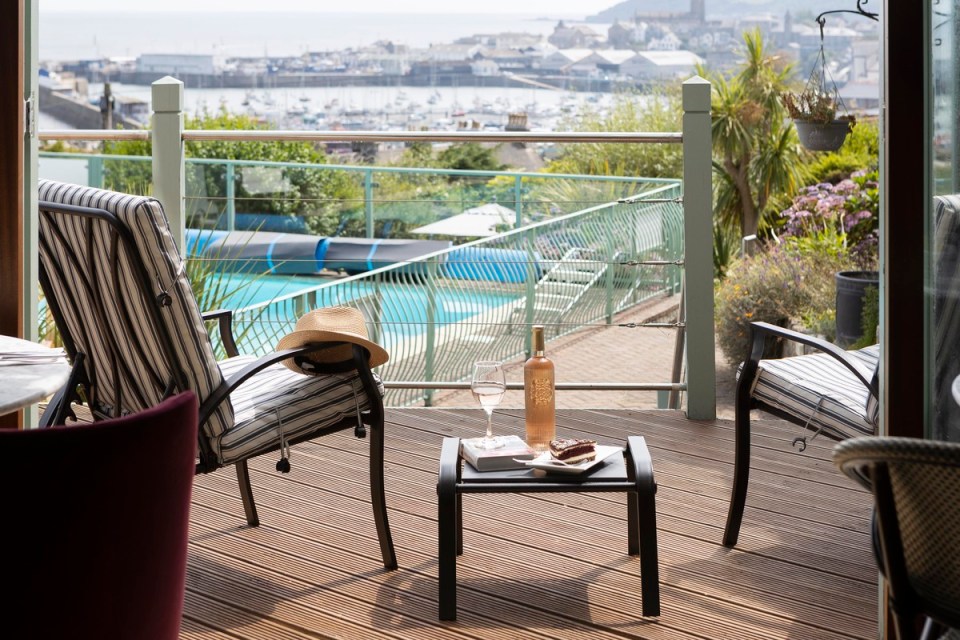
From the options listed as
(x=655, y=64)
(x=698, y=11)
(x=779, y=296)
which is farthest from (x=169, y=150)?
(x=698, y=11)

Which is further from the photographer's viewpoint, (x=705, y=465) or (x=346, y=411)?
(x=705, y=465)

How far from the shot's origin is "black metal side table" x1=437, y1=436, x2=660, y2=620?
2.30m

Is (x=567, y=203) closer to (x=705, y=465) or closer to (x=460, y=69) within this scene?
(x=705, y=465)

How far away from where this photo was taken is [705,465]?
11.4 ft

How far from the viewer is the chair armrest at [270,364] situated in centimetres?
238

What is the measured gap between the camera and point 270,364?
8.05 feet

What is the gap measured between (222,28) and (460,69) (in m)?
20.5

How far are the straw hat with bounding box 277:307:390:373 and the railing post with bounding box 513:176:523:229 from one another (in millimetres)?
1640

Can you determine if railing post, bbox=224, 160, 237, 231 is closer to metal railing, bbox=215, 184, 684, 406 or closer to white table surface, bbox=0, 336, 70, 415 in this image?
metal railing, bbox=215, 184, 684, 406

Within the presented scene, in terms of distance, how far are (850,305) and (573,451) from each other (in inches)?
136

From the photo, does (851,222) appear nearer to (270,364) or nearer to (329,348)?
(329,348)

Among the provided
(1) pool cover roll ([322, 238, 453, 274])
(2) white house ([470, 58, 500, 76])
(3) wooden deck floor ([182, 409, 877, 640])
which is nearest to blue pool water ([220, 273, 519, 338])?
(1) pool cover roll ([322, 238, 453, 274])

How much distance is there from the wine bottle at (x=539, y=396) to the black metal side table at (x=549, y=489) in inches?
5.7

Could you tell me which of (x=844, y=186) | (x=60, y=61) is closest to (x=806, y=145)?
(x=844, y=186)
